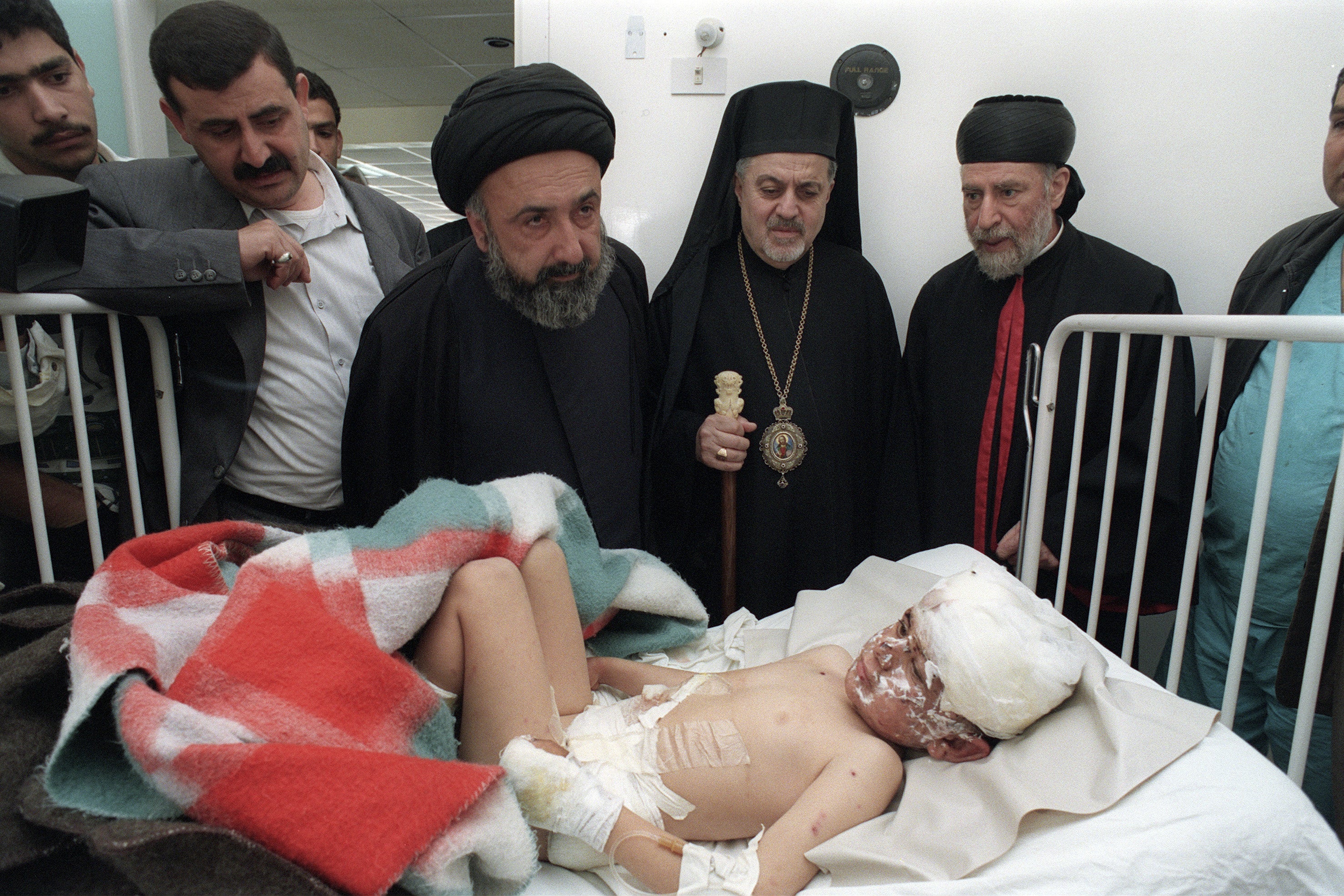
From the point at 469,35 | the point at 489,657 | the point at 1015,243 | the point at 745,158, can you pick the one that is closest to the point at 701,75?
the point at 745,158

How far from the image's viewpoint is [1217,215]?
2.95m

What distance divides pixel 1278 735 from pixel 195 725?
2.61 m

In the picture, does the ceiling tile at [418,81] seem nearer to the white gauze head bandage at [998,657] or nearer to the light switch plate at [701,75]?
the light switch plate at [701,75]

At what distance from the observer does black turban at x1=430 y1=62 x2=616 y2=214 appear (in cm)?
199

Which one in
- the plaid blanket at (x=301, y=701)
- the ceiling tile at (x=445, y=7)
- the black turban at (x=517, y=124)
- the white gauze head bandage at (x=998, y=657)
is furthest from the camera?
the ceiling tile at (x=445, y=7)

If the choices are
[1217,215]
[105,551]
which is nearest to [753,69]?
[1217,215]

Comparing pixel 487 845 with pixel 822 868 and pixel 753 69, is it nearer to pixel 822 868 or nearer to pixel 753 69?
pixel 822 868

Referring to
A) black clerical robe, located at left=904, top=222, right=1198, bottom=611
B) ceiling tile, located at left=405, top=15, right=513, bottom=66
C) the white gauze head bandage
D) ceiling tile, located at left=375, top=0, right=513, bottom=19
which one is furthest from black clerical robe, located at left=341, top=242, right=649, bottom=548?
ceiling tile, located at left=405, top=15, right=513, bottom=66

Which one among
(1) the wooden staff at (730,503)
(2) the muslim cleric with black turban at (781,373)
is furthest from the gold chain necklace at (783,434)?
(1) the wooden staff at (730,503)

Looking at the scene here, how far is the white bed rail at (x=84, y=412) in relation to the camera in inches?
64.9

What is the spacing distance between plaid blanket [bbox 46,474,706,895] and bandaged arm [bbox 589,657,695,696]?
1.44ft

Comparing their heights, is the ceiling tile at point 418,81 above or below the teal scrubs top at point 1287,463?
above

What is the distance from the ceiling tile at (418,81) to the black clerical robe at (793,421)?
236 inches

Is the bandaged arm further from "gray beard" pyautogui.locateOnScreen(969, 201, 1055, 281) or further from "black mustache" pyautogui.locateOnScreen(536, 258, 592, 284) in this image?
"gray beard" pyautogui.locateOnScreen(969, 201, 1055, 281)
